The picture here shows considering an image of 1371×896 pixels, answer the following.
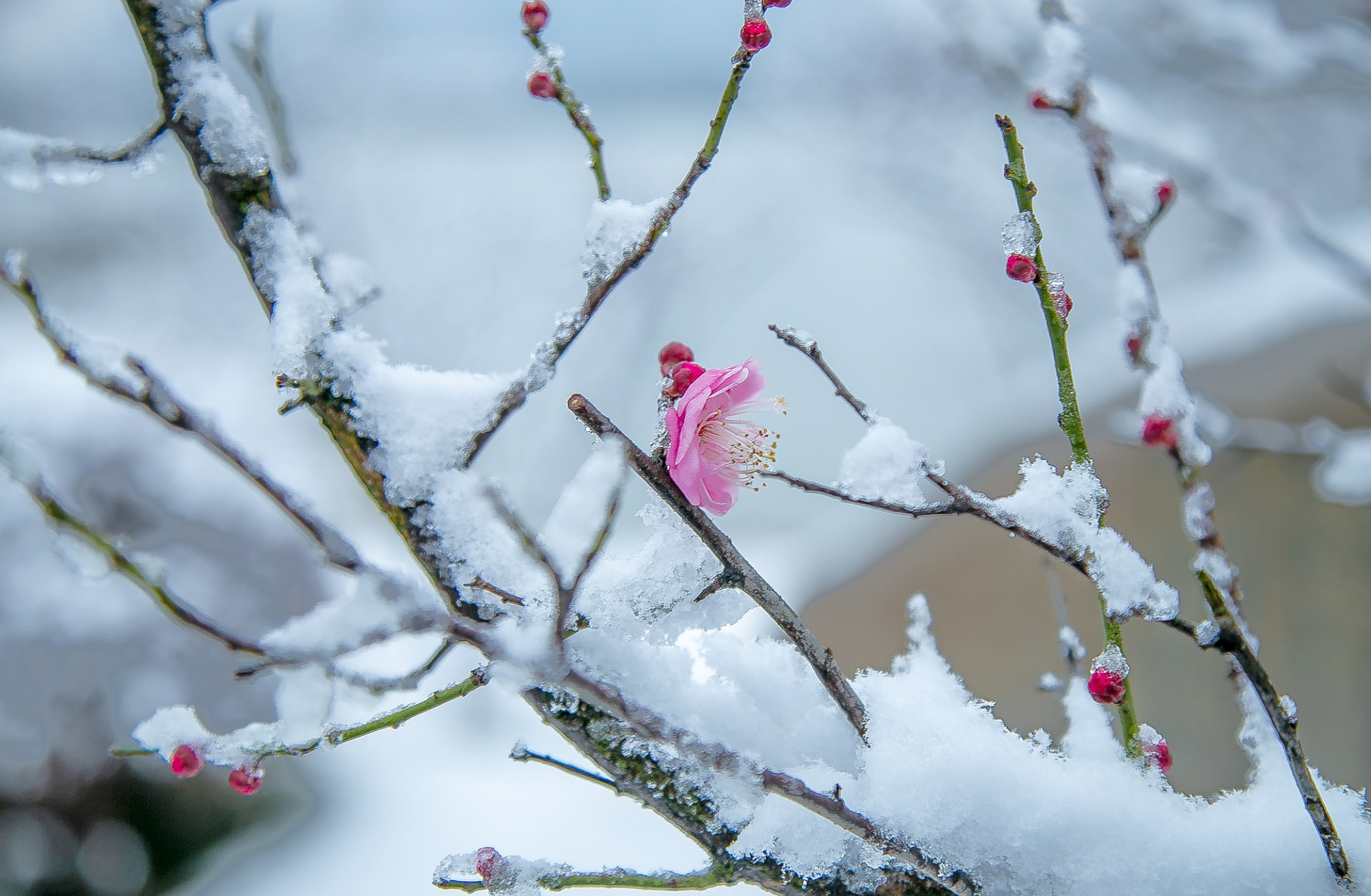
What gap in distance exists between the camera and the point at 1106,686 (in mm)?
295

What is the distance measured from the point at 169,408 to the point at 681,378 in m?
0.17

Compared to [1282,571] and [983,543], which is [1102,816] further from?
[983,543]

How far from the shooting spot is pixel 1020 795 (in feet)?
0.98

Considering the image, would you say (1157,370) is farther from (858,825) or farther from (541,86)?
(541,86)

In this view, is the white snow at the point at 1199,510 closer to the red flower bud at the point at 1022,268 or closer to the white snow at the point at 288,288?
the red flower bud at the point at 1022,268

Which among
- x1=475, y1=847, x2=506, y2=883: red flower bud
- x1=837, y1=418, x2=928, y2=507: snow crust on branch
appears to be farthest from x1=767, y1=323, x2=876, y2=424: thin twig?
x1=475, y1=847, x2=506, y2=883: red flower bud

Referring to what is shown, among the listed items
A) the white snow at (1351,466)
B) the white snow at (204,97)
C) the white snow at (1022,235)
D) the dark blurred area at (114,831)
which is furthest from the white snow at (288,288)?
the dark blurred area at (114,831)

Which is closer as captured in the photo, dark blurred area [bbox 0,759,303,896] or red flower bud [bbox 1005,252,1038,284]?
red flower bud [bbox 1005,252,1038,284]

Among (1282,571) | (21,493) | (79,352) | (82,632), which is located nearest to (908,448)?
(79,352)

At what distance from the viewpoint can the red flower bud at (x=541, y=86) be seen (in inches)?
14.0

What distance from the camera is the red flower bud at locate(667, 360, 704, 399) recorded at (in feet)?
0.99

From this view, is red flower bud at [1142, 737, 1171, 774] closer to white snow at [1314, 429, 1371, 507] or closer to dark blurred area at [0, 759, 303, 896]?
white snow at [1314, 429, 1371, 507]

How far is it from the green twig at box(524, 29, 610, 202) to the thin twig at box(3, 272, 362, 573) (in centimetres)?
18

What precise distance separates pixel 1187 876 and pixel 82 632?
1.71m
